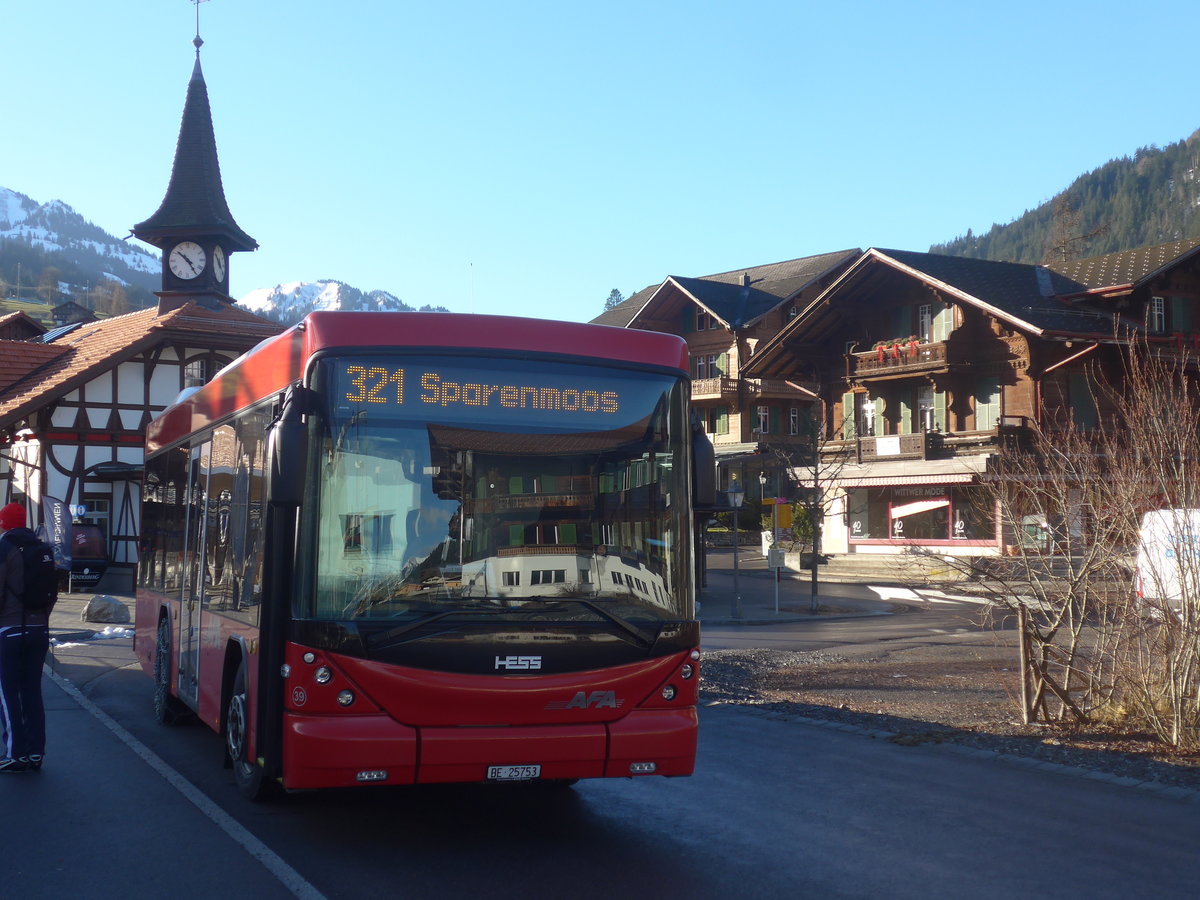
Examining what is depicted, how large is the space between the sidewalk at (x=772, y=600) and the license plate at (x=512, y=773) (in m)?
19.6

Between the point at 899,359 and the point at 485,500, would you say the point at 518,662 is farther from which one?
the point at 899,359

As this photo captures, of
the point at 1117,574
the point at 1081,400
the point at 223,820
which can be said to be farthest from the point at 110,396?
the point at 1117,574

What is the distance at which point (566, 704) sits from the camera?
6652 mm

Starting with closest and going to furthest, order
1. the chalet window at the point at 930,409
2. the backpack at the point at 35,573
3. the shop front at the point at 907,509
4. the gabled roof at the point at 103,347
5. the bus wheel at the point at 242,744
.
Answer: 1. the bus wheel at the point at 242,744
2. the backpack at the point at 35,573
3. the gabled roof at the point at 103,347
4. the shop front at the point at 907,509
5. the chalet window at the point at 930,409

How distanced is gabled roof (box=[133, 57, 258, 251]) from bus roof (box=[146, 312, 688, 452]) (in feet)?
132

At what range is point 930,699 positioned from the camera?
13383mm

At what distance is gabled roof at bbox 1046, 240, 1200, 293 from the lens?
41.9 metres

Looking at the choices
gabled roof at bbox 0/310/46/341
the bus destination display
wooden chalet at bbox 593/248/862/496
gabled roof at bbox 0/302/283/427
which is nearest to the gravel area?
the bus destination display

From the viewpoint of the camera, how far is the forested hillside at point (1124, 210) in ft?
463

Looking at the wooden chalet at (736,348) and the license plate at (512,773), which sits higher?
the wooden chalet at (736,348)

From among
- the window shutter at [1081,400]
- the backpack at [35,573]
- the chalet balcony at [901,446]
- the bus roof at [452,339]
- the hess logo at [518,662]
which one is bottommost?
the hess logo at [518,662]

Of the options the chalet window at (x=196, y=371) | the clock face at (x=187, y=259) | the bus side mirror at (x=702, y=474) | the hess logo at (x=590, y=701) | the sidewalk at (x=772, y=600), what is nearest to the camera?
the hess logo at (x=590, y=701)

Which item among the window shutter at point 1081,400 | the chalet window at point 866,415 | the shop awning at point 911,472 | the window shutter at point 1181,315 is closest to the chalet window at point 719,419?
the chalet window at point 866,415

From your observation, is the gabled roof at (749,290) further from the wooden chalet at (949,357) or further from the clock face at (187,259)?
the clock face at (187,259)
